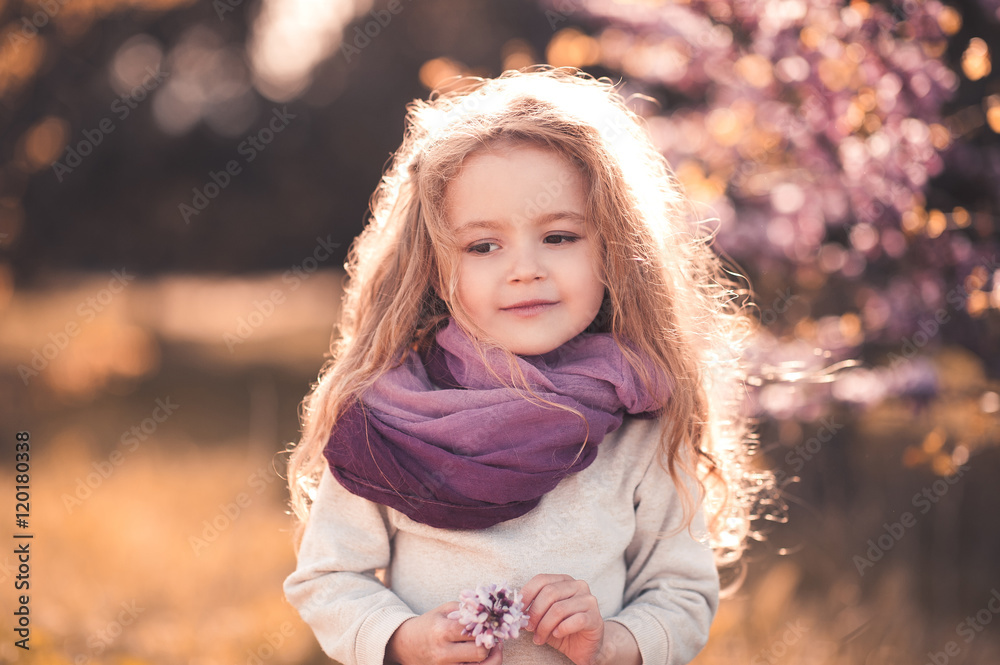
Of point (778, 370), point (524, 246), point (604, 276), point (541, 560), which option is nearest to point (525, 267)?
point (524, 246)

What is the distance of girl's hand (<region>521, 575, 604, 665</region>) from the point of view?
1.47 m

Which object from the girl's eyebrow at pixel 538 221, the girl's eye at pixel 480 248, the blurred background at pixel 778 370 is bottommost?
the blurred background at pixel 778 370

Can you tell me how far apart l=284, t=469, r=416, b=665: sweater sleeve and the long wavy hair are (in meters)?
0.13

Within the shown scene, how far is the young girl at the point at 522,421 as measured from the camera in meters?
1.58

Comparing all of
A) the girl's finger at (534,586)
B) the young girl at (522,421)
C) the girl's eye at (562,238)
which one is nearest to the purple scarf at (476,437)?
the young girl at (522,421)

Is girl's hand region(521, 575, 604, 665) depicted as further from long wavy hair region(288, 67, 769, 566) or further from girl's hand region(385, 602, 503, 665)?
long wavy hair region(288, 67, 769, 566)

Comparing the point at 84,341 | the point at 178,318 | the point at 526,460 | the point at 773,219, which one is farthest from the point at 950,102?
the point at 178,318

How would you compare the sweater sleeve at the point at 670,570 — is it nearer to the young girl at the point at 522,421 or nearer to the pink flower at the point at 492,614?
the young girl at the point at 522,421

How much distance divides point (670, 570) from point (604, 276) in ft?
2.11

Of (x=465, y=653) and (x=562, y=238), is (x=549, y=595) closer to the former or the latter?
(x=465, y=653)

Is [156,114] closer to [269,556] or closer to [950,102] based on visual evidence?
[269,556]

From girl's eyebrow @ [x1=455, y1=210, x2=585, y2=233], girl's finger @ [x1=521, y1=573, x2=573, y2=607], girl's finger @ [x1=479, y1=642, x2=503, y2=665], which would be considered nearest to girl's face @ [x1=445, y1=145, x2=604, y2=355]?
girl's eyebrow @ [x1=455, y1=210, x2=585, y2=233]

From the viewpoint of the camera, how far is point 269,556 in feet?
11.3

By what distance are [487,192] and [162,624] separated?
7.33 ft
